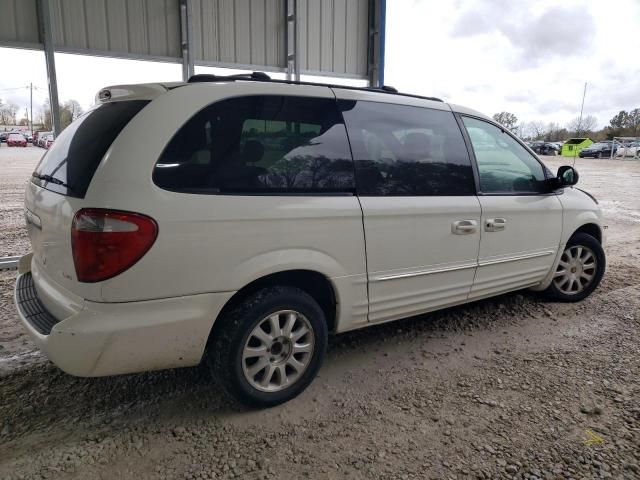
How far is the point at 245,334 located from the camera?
254cm

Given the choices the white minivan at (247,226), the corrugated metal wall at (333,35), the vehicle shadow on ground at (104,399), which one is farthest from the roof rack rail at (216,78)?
the corrugated metal wall at (333,35)

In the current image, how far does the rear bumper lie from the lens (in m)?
2.18

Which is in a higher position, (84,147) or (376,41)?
(376,41)

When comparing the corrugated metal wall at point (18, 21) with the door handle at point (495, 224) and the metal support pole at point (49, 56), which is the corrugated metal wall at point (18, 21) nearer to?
the metal support pole at point (49, 56)

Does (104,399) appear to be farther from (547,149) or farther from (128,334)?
(547,149)

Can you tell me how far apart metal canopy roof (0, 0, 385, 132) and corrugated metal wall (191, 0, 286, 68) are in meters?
0.01

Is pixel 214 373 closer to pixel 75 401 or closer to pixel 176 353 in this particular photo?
pixel 176 353

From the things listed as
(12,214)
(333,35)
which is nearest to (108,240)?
(333,35)

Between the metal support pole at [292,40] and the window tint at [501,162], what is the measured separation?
462 centimetres

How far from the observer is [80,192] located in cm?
225

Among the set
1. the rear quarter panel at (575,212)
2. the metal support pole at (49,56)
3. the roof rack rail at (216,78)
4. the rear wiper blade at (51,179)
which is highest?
the metal support pole at (49,56)

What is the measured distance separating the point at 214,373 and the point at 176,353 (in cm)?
29

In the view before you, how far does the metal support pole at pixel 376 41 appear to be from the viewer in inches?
317

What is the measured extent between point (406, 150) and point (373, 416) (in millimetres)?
1715
